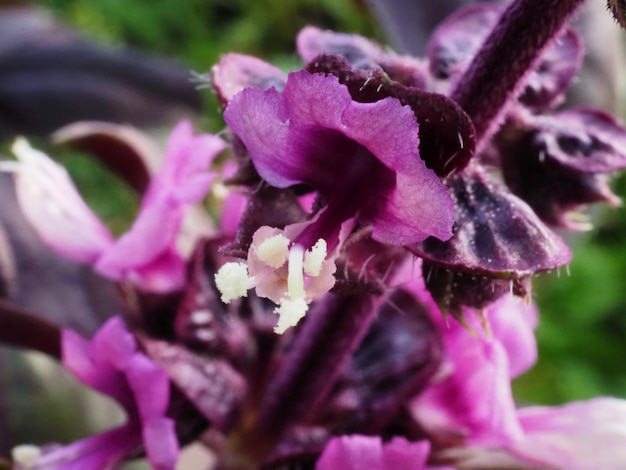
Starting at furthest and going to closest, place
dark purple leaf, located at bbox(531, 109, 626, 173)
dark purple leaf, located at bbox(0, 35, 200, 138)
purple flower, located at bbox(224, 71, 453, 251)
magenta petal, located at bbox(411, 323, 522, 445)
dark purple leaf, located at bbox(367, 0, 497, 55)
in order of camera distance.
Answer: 1. dark purple leaf, located at bbox(0, 35, 200, 138)
2. dark purple leaf, located at bbox(367, 0, 497, 55)
3. magenta petal, located at bbox(411, 323, 522, 445)
4. dark purple leaf, located at bbox(531, 109, 626, 173)
5. purple flower, located at bbox(224, 71, 453, 251)

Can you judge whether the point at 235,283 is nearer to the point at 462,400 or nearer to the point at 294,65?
the point at 462,400

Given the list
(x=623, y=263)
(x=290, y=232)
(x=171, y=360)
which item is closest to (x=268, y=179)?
(x=290, y=232)

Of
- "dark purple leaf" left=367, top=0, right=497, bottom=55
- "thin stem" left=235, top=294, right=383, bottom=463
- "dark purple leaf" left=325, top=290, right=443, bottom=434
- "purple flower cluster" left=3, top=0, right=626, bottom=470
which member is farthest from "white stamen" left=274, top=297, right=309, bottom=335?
"dark purple leaf" left=367, top=0, right=497, bottom=55

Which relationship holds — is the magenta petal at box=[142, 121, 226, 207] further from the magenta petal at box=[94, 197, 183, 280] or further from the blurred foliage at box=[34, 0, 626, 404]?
the blurred foliage at box=[34, 0, 626, 404]

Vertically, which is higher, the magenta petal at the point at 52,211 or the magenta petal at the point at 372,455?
the magenta petal at the point at 52,211

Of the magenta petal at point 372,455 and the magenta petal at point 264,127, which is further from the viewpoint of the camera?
the magenta petal at point 372,455

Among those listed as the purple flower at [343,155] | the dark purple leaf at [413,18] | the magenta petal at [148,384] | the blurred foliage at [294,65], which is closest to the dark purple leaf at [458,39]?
the purple flower at [343,155]

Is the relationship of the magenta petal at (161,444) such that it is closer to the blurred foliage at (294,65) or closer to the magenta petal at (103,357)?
the magenta petal at (103,357)
